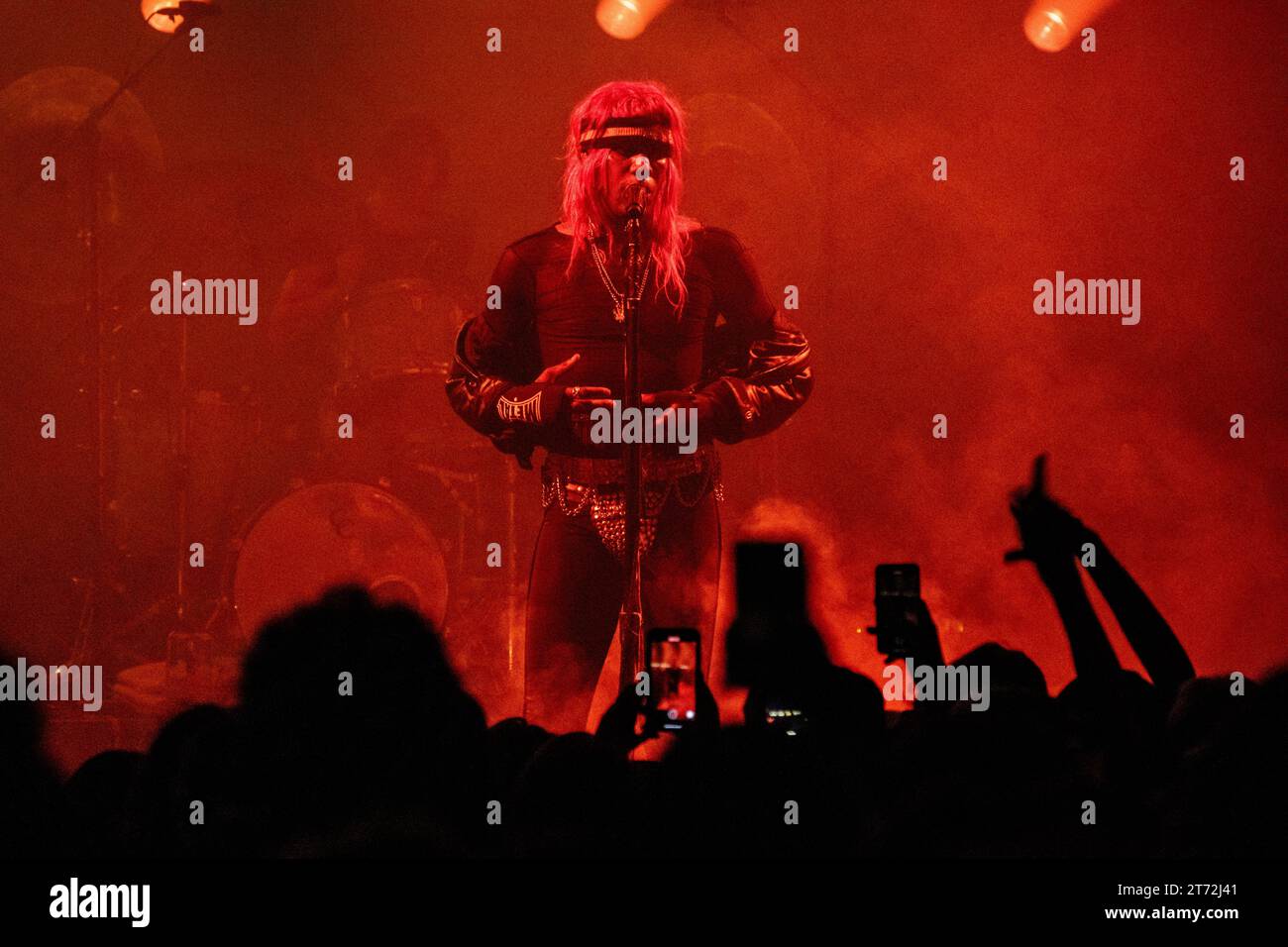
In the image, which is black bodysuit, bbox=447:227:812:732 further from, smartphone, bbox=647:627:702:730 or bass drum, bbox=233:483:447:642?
smartphone, bbox=647:627:702:730

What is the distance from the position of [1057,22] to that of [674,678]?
303cm

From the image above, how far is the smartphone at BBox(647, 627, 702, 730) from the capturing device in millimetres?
3795

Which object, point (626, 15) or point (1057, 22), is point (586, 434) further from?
point (1057, 22)

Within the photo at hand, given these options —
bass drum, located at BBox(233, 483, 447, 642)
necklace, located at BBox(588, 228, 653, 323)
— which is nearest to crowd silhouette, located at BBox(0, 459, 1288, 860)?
A: bass drum, located at BBox(233, 483, 447, 642)

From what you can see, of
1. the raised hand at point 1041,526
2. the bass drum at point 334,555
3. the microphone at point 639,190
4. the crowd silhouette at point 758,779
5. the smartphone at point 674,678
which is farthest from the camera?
the microphone at point 639,190

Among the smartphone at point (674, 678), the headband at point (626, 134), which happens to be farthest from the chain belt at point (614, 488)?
the headband at point (626, 134)

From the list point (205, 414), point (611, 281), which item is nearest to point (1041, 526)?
point (611, 281)

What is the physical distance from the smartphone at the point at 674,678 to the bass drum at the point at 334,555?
124 centimetres

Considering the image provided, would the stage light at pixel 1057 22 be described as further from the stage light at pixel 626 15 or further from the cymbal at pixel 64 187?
the cymbal at pixel 64 187

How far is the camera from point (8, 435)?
16.8ft

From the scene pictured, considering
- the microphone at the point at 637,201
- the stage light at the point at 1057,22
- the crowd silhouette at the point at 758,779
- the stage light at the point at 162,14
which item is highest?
the stage light at the point at 162,14

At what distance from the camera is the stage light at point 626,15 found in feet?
17.1

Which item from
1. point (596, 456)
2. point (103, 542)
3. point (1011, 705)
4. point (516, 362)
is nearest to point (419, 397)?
point (516, 362)
